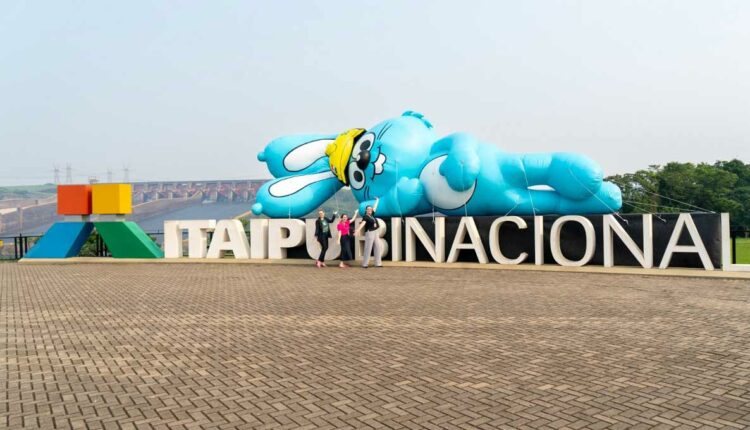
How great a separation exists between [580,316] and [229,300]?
226 inches

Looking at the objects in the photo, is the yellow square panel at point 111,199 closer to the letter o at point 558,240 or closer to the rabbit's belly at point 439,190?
the rabbit's belly at point 439,190

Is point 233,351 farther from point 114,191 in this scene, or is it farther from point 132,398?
point 114,191

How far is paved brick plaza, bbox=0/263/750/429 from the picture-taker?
4.17 meters

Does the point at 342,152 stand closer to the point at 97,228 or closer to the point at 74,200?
the point at 97,228

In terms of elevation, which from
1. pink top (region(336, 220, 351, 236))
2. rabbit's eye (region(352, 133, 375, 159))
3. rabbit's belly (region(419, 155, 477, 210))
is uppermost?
rabbit's eye (region(352, 133, 375, 159))

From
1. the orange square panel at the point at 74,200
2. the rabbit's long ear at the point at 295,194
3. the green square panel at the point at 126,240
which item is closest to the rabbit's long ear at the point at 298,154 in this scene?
the rabbit's long ear at the point at 295,194

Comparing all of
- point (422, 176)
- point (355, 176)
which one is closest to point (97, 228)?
point (355, 176)

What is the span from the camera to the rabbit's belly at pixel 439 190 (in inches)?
633

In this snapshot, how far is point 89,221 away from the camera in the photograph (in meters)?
20.9

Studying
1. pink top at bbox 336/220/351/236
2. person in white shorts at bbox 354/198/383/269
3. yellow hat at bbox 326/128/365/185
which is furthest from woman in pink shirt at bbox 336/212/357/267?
yellow hat at bbox 326/128/365/185

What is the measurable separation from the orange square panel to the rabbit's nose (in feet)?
33.3

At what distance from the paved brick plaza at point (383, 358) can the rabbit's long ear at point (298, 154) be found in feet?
29.2

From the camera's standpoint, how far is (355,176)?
58.8ft

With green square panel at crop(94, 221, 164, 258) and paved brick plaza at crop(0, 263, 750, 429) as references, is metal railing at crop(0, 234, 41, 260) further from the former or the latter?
paved brick plaza at crop(0, 263, 750, 429)
